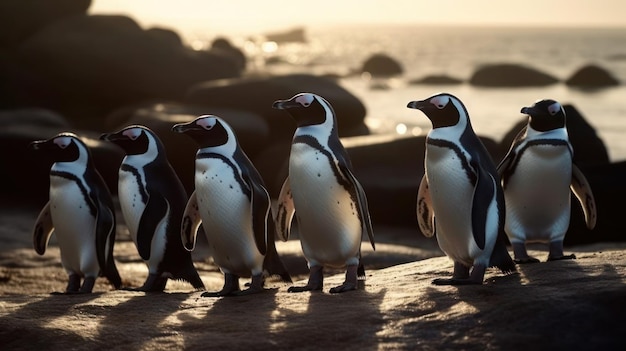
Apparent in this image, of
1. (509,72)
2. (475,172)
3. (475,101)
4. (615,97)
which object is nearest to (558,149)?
(475,172)

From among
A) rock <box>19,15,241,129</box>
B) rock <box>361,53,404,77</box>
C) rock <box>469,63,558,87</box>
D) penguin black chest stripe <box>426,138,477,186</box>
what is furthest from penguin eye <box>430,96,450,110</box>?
rock <box>361,53,404,77</box>

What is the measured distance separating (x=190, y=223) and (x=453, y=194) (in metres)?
1.58

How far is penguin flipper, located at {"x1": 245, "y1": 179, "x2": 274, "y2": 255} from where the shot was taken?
541 cm

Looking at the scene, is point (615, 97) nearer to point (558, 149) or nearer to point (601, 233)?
point (601, 233)

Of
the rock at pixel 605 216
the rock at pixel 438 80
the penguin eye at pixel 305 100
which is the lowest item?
the rock at pixel 605 216

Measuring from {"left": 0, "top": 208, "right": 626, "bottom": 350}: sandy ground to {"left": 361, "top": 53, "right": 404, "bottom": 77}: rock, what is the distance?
42627mm

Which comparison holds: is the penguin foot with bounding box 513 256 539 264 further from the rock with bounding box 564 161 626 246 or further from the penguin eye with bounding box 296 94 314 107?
the rock with bounding box 564 161 626 246

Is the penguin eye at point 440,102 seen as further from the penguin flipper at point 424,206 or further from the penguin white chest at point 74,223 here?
the penguin white chest at point 74,223

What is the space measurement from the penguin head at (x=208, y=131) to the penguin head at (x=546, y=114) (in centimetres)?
172

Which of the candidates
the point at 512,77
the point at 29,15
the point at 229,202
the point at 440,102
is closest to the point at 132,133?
the point at 229,202

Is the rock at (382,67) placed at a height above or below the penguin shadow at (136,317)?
above

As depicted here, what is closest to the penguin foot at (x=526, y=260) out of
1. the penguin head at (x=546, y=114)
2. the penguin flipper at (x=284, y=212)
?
the penguin head at (x=546, y=114)

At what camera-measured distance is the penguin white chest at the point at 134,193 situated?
5.86m

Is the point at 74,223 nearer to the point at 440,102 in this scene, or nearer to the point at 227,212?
the point at 227,212
